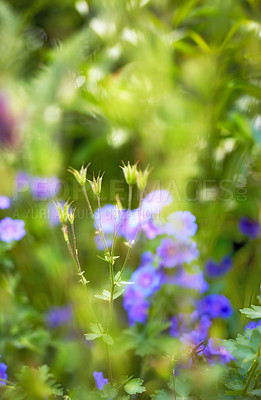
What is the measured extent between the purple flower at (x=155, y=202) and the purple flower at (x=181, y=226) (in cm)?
4

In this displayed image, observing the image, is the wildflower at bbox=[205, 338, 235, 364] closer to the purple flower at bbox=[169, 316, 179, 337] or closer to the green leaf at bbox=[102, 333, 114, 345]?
the purple flower at bbox=[169, 316, 179, 337]

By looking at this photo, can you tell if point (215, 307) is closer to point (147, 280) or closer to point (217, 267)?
point (147, 280)

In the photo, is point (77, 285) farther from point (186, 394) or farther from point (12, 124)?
point (12, 124)

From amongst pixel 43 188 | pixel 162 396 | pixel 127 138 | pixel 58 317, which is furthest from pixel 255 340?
pixel 127 138

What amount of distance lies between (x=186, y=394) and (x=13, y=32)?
3.95 feet

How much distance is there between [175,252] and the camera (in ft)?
2.82

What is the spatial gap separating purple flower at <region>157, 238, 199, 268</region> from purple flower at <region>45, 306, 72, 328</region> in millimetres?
256

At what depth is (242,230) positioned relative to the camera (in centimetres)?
125

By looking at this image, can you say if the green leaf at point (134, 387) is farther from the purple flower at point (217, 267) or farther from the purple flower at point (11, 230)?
the purple flower at point (217, 267)

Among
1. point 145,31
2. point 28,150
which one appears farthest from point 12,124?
point 145,31

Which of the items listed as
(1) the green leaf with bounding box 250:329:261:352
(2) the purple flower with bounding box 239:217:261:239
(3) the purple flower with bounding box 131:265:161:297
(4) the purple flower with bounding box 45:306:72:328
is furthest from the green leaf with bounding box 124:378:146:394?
(2) the purple flower with bounding box 239:217:261:239

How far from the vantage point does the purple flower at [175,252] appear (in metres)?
0.86

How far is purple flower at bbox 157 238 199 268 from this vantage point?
855 mm

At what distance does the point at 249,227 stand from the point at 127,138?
18.1 inches
